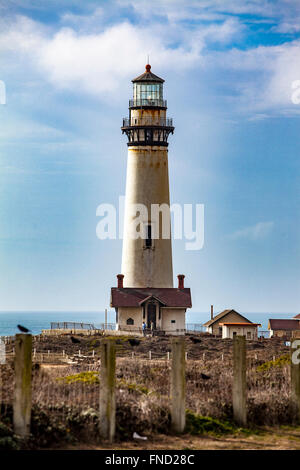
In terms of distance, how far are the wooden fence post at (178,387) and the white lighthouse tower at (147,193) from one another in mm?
35640

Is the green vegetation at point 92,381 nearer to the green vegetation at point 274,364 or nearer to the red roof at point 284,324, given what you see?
the green vegetation at point 274,364

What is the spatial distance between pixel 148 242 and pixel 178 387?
118ft

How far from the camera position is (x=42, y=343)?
136 feet

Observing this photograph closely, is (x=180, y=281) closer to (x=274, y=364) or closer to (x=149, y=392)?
(x=274, y=364)

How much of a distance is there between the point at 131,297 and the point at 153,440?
35.5 metres

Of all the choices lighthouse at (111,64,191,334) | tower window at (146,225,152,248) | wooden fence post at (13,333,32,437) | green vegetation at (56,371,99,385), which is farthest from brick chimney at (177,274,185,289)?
wooden fence post at (13,333,32,437)

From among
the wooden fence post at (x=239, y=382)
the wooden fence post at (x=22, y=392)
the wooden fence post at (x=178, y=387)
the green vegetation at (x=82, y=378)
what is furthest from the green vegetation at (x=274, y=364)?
the wooden fence post at (x=22, y=392)

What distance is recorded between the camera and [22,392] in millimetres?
16469

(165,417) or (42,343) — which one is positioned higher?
(42,343)

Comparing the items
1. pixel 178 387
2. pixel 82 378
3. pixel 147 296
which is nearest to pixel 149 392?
pixel 82 378

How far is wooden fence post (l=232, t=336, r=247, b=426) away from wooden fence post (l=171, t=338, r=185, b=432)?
1.57 m

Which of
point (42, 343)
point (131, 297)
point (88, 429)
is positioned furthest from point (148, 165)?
point (88, 429)
